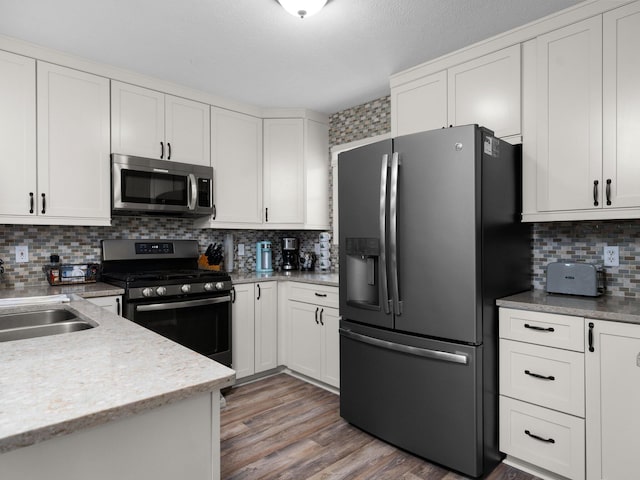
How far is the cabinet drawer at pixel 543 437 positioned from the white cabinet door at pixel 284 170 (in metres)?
2.32

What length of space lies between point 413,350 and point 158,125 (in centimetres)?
242

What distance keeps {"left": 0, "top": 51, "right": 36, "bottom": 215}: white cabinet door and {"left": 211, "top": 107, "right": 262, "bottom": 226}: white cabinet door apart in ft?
4.06

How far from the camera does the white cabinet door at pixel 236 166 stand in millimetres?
3336

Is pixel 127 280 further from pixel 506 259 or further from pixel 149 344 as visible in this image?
pixel 506 259

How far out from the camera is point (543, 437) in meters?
1.92

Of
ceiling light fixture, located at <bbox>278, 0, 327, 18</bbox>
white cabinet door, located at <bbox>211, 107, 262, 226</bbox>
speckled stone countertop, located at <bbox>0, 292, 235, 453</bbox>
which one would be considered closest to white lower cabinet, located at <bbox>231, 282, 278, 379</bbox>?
white cabinet door, located at <bbox>211, 107, 262, 226</bbox>

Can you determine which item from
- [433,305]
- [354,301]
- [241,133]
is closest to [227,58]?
[241,133]

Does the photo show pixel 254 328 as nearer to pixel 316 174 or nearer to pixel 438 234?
pixel 316 174

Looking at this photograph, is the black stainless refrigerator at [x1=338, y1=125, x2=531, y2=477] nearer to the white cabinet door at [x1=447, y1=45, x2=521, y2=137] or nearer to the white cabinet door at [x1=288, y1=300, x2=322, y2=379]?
the white cabinet door at [x1=447, y1=45, x2=521, y2=137]

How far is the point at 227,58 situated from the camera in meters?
2.63

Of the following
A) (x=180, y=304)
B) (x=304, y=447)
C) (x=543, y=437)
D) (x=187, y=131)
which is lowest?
(x=304, y=447)

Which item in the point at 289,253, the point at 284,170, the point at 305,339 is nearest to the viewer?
the point at 305,339

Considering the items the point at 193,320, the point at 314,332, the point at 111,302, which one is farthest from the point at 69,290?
the point at 314,332

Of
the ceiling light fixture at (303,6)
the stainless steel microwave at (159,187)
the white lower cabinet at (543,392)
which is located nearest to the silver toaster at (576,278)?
the white lower cabinet at (543,392)
